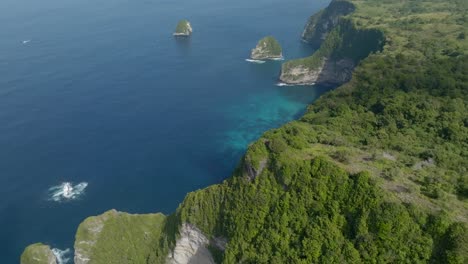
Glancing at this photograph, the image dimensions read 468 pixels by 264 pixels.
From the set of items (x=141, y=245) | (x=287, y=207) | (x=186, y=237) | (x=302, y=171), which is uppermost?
(x=302, y=171)

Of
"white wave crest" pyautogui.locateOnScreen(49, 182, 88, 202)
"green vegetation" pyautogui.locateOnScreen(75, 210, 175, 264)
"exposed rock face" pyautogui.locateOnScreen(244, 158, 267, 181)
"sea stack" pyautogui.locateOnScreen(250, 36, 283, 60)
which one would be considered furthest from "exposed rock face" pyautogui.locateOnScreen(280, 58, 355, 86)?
"exposed rock face" pyautogui.locateOnScreen(244, 158, 267, 181)

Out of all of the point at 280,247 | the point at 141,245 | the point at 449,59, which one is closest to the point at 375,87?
the point at 449,59

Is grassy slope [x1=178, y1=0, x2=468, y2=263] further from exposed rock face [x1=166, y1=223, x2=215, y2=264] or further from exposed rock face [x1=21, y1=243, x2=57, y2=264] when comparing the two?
exposed rock face [x1=21, y1=243, x2=57, y2=264]

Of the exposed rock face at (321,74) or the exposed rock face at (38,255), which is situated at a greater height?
the exposed rock face at (321,74)

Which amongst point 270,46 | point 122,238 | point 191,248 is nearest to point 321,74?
point 270,46

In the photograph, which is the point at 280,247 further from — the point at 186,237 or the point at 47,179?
the point at 47,179

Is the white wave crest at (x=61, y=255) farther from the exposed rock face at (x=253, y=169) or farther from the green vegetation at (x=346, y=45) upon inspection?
the green vegetation at (x=346, y=45)

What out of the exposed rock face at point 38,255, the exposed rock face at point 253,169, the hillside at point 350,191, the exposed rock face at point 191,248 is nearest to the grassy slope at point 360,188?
the hillside at point 350,191
